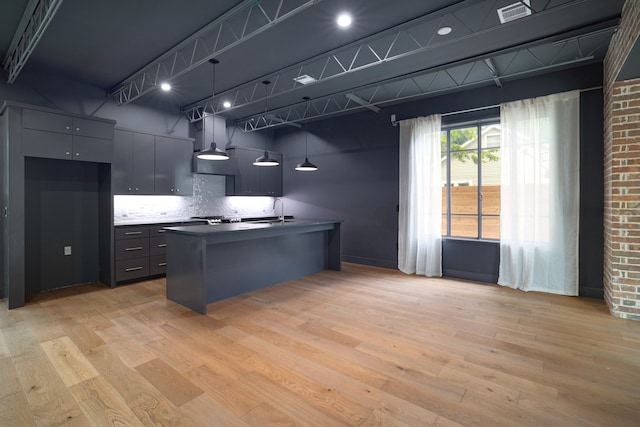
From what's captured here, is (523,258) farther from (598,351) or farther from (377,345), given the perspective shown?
(377,345)

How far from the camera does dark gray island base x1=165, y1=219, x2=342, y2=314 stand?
142 inches

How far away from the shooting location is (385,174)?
6051mm

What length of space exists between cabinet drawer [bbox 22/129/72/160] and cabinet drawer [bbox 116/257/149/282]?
5.57 feet

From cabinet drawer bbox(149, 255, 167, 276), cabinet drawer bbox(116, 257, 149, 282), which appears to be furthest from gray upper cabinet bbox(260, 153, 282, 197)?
cabinet drawer bbox(116, 257, 149, 282)

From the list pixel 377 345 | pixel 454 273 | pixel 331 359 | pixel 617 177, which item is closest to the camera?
pixel 331 359

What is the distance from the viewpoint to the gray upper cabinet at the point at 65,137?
393 centimetres

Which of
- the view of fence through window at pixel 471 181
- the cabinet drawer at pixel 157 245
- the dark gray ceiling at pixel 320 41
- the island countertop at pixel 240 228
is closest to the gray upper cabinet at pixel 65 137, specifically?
the dark gray ceiling at pixel 320 41

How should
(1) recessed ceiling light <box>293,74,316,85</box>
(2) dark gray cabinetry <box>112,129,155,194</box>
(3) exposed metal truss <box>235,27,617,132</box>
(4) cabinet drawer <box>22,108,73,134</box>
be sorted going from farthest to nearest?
(2) dark gray cabinetry <box>112,129,155,194</box> → (1) recessed ceiling light <box>293,74,316,85</box> → (4) cabinet drawer <box>22,108,73,134</box> → (3) exposed metal truss <box>235,27,617,132</box>

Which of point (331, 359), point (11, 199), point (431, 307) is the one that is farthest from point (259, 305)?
point (11, 199)

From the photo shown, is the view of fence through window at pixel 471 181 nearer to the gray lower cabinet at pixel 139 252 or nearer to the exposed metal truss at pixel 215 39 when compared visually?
the exposed metal truss at pixel 215 39

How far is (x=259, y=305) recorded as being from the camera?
3816 mm

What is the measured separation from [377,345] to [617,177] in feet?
10.9

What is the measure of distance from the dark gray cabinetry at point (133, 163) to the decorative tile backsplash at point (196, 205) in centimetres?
35

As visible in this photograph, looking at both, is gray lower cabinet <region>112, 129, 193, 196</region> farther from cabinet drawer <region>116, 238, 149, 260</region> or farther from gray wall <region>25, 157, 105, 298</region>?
cabinet drawer <region>116, 238, 149, 260</region>
